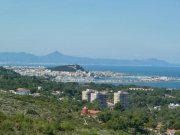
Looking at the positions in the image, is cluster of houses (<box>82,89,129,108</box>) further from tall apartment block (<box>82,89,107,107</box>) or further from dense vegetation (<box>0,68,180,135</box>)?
dense vegetation (<box>0,68,180,135</box>)

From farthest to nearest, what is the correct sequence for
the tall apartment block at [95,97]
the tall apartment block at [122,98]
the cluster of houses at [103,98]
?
the tall apartment block at [122,98] → the tall apartment block at [95,97] → the cluster of houses at [103,98]

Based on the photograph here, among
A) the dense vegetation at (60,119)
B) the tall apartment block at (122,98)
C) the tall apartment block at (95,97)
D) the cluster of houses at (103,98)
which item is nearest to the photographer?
the dense vegetation at (60,119)

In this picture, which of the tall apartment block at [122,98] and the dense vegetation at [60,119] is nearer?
the dense vegetation at [60,119]

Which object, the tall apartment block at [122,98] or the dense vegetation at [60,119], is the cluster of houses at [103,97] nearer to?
the tall apartment block at [122,98]

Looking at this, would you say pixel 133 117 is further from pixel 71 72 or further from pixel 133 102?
pixel 71 72

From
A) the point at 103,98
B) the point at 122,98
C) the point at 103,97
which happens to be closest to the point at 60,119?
the point at 122,98

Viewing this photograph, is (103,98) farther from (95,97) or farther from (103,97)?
(95,97)

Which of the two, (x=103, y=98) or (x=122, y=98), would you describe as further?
(x=103, y=98)

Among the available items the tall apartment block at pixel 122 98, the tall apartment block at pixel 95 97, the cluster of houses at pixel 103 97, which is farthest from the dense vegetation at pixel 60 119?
the tall apartment block at pixel 95 97

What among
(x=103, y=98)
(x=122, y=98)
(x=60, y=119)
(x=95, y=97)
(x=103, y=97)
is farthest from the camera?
(x=95, y=97)

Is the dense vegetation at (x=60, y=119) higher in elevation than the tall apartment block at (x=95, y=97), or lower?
higher

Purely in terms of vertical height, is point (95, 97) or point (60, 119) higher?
point (60, 119)
